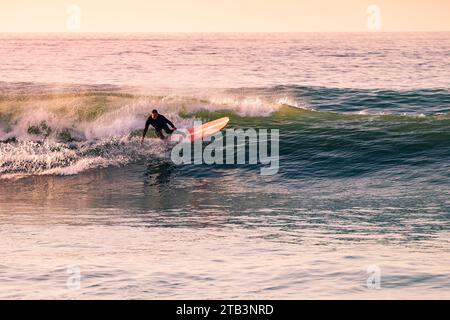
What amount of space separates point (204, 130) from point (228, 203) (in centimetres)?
766

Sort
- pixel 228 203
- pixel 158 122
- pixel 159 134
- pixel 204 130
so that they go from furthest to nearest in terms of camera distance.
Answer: pixel 204 130
pixel 159 134
pixel 158 122
pixel 228 203

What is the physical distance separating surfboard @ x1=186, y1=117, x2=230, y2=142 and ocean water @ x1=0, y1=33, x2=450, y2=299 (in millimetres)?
979

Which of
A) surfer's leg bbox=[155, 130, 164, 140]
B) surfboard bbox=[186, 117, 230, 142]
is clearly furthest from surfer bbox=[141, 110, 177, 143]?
surfboard bbox=[186, 117, 230, 142]

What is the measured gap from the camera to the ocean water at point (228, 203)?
31.8 ft

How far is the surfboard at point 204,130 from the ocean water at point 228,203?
0.98m

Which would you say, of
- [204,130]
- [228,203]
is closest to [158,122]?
[204,130]

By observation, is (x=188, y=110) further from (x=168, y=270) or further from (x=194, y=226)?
(x=168, y=270)

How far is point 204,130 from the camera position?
24531mm

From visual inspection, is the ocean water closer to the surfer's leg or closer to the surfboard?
the surfer's leg

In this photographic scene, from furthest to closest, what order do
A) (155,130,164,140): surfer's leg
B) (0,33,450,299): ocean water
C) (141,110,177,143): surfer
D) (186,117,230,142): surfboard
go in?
1. (186,117,230,142): surfboard
2. (155,130,164,140): surfer's leg
3. (141,110,177,143): surfer
4. (0,33,450,299): ocean water

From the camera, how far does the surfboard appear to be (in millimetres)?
24125

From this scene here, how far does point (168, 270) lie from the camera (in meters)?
10.2

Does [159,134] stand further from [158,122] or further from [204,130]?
[204,130]
